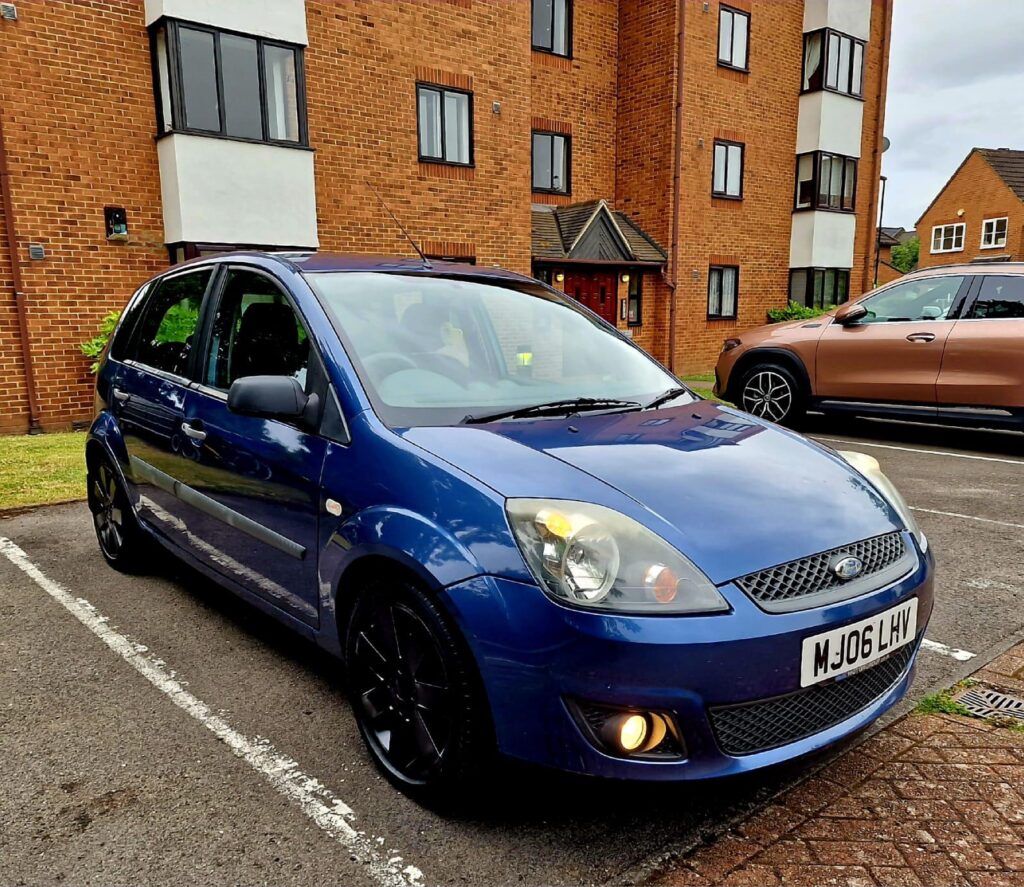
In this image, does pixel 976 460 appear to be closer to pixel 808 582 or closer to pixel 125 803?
pixel 808 582

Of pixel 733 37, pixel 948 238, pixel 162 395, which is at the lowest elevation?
pixel 162 395

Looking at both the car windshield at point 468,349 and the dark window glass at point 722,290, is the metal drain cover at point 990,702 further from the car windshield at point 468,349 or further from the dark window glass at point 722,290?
the dark window glass at point 722,290

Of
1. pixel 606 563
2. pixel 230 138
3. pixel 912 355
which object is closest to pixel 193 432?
pixel 606 563

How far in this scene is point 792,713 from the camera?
2.11 m

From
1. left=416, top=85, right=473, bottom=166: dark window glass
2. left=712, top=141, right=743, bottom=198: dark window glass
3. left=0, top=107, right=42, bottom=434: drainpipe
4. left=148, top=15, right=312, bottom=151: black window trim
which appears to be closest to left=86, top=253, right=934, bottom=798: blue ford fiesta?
left=0, top=107, right=42, bottom=434: drainpipe

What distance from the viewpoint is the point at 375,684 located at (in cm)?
253

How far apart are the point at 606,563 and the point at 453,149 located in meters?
12.6

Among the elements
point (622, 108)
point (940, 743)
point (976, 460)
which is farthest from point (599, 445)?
point (622, 108)

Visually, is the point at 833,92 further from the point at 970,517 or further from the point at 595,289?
the point at 970,517

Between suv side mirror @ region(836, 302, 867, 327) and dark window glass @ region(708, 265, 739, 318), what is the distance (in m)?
9.94

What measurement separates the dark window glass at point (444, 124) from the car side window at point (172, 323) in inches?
378

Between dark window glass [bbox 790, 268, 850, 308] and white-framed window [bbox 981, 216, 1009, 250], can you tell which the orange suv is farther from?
white-framed window [bbox 981, 216, 1009, 250]

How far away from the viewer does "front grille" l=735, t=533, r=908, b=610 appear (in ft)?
6.73

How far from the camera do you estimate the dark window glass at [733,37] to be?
17.7m
